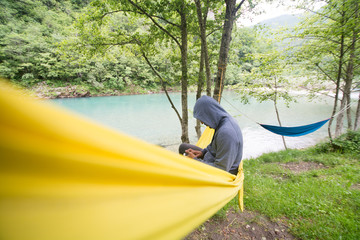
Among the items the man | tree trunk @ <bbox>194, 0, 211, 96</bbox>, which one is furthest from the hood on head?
tree trunk @ <bbox>194, 0, 211, 96</bbox>

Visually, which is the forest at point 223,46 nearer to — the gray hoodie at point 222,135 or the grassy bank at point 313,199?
the gray hoodie at point 222,135

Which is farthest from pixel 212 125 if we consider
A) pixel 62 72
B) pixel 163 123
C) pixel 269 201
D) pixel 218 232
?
pixel 62 72

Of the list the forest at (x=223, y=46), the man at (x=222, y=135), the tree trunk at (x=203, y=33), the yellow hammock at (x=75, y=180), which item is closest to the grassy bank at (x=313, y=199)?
the man at (x=222, y=135)

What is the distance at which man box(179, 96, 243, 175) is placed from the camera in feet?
4.03

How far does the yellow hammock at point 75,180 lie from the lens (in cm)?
27

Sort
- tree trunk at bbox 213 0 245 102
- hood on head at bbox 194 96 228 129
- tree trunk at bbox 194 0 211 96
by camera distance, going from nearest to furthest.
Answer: hood on head at bbox 194 96 228 129
tree trunk at bbox 213 0 245 102
tree trunk at bbox 194 0 211 96

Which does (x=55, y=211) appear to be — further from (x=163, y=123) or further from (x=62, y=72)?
(x=62, y=72)

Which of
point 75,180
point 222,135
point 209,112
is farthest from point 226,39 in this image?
point 75,180

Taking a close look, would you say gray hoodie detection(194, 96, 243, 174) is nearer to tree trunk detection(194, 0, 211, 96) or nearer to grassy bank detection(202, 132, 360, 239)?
grassy bank detection(202, 132, 360, 239)

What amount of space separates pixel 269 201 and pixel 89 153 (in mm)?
2237

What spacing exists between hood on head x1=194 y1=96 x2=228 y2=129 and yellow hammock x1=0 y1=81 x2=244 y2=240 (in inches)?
35.4

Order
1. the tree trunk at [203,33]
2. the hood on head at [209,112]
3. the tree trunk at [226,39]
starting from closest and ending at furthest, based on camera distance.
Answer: the hood on head at [209,112], the tree trunk at [226,39], the tree trunk at [203,33]

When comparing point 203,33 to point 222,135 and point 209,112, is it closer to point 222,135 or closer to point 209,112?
point 209,112

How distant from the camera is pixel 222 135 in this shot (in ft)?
4.08
